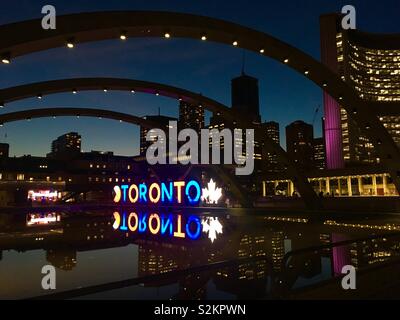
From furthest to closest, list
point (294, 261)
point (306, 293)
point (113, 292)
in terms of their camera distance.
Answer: point (294, 261) < point (113, 292) < point (306, 293)

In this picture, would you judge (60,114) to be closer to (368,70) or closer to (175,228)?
(175,228)

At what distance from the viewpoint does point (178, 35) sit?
522 inches

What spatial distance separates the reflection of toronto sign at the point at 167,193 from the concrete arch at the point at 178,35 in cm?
1669

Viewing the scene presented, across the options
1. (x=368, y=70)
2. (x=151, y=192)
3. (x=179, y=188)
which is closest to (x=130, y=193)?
(x=151, y=192)

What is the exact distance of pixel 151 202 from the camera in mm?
36812

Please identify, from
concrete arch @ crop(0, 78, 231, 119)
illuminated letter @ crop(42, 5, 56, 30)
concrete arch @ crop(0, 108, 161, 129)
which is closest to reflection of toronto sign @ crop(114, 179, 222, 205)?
concrete arch @ crop(0, 108, 161, 129)

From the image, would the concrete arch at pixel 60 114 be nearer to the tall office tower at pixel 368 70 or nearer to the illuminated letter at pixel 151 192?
the illuminated letter at pixel 151 192

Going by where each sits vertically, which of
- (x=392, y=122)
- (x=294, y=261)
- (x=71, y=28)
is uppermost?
(x=392, y=122)

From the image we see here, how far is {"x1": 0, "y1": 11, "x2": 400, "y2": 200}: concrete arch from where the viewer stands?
901 centimetres

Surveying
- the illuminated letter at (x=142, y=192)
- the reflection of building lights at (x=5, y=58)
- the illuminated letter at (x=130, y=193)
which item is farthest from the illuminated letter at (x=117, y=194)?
the reflection of building lights at (x=5, y=58)

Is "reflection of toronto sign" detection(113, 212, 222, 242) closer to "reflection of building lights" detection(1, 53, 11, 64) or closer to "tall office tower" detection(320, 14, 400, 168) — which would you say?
"reflection of building lights" detection(1, 53, 11, 64)

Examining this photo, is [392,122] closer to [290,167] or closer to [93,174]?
[93,174]
